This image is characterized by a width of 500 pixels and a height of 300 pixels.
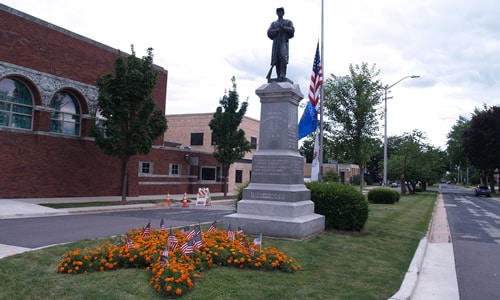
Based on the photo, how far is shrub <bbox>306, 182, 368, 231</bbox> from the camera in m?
11.2

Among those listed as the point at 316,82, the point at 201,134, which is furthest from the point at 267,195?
the point at 201,134

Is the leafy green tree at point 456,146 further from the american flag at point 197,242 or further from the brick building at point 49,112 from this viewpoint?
the american flag at point 197,242

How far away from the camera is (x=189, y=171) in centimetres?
3350

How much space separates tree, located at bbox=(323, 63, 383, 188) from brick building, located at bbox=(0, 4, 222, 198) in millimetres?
13841

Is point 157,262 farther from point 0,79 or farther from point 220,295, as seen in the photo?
point 0,79

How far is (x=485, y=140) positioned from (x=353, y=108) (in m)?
37.9

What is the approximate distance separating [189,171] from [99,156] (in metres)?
9.72

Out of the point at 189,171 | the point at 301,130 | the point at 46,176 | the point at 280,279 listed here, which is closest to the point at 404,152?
the point at 189,171

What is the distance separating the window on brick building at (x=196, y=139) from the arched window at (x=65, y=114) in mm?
19509

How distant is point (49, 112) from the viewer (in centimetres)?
2192

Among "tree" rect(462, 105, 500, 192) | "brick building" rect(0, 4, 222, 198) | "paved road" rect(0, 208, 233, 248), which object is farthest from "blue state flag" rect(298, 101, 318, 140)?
"tree" rect(462, 105, 500, 192)

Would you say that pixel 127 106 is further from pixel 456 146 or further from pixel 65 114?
pixel 456 146

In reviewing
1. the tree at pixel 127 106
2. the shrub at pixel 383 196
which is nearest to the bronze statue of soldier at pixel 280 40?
the tree at pixel 127 106

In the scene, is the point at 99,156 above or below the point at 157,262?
above
